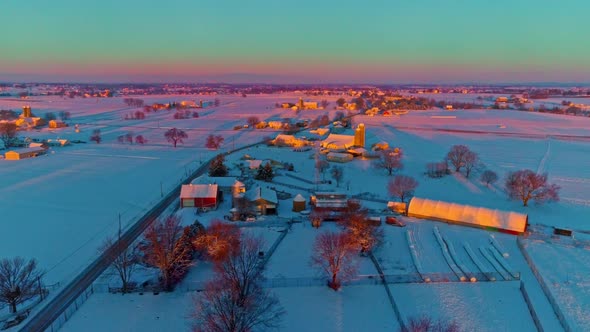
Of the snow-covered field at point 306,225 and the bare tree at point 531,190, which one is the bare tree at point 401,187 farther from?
the bare tree at point 531,190

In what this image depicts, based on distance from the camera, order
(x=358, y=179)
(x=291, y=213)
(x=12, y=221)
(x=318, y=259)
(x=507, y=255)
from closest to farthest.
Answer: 1. (x=318, y=259)
2. (x=507, y=255)
3. (x=12, y=221)
4. (x=291, y=213)
5. (x=358, y=179)

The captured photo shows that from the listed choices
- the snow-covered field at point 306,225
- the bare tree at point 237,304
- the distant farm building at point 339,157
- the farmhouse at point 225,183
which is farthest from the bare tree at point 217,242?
the distant farm building at point 339,157

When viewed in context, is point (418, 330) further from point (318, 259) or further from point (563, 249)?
point (563, 249)

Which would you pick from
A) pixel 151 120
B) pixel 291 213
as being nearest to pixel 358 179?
pixel 291 213

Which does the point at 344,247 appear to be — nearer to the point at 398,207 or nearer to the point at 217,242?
the point at 217,242

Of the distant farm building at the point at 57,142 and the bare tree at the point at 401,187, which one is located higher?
the bare tree at the point at 401,187

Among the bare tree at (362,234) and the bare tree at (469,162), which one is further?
the bare tree at (469,162)
